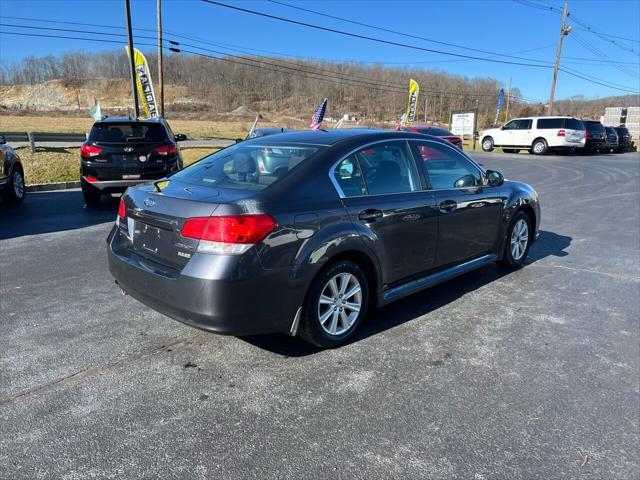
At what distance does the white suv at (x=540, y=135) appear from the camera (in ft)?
83.9

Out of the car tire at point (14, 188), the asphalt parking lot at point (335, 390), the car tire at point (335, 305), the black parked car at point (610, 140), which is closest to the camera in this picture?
the asphalt parking lot at point (335, 390)

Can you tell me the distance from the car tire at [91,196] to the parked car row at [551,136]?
2421 cm

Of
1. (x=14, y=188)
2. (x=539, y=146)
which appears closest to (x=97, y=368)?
(x=14, y=188)

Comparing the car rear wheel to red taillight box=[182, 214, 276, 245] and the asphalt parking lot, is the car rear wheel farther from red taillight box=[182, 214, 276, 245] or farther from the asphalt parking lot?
red taillight box=[182, 214, 276, 245]

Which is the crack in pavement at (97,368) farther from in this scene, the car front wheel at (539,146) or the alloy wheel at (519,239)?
the car front wheel at (539,146)

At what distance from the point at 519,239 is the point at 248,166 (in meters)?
3.55

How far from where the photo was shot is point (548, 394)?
3092 mm

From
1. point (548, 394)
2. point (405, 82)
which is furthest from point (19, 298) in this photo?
point (405, 82)

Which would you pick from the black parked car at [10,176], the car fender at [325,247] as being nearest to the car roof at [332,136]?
the car fender at [325,247]

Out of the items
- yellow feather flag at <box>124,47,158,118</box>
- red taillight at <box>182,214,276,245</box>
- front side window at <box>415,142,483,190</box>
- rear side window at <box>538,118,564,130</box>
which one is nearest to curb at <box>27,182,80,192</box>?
yellow feather flag at <box>124,47,158,118</box>

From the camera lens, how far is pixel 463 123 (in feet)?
99.8

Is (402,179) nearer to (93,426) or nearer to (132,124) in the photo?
(93,426)

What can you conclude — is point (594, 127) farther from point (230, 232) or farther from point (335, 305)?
point (230, 232)

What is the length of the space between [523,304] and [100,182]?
734cm
